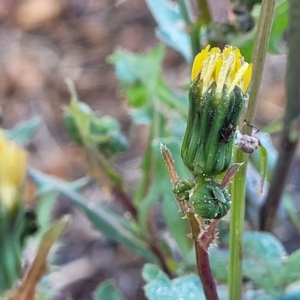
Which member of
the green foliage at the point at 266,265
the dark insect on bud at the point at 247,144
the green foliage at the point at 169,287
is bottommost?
the green foliage at the point at 266,265

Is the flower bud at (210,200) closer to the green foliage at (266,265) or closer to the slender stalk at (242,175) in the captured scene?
the slender stalk at (242,175)

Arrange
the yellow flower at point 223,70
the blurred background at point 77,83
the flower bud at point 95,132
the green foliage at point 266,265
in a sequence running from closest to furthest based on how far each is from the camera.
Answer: the yellow flower at point 223,70, the green foliage at point 266,265, the flower bud at point 95,132, the blurred background at point 77,83

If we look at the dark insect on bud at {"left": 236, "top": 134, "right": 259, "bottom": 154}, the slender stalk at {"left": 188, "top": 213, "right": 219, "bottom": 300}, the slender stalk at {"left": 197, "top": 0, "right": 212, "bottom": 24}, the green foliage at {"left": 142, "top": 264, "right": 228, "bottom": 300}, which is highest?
the slender stalk at {"left": 197, "top": 0, "right": 212, "bottom": 24}

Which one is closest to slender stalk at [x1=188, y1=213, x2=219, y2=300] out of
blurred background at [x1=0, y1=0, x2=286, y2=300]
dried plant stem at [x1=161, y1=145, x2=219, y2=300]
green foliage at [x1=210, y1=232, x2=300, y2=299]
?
dried plant stem at [x1=161, y1=145, x2=219, y2=300]

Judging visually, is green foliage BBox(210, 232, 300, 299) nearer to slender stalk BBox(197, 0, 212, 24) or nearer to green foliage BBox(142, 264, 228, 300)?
green foliage BBox(142, 264, 228, 300)

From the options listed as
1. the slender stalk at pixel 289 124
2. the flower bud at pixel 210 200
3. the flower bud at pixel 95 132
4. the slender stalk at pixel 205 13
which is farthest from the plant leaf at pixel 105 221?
the flower bud at pixel 210 200

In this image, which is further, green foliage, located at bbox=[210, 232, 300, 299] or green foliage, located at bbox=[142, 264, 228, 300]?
green foliage, located at bbox=[210, 232, 300, 299]
